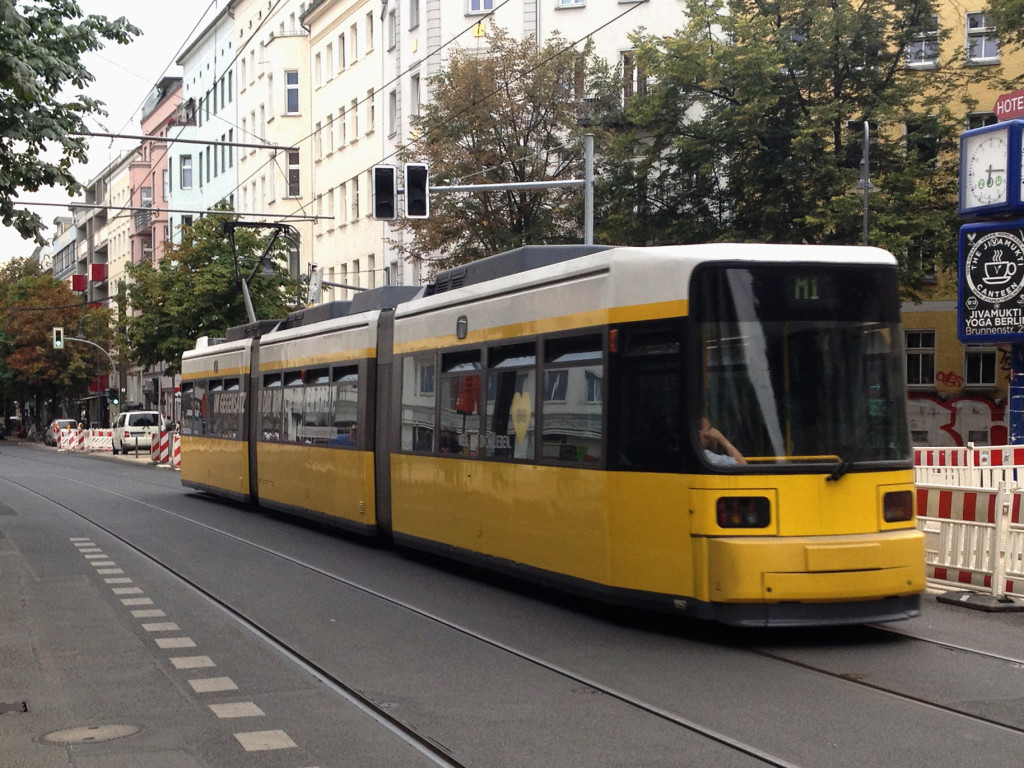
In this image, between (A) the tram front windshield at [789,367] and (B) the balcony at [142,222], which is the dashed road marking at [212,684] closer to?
(A) the tram front windshield at [789,367]

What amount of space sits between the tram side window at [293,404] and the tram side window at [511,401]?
727 centimetres

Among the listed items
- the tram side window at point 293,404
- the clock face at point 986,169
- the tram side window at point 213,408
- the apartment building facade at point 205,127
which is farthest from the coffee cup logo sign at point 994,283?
the apartment building facade at point 205,127

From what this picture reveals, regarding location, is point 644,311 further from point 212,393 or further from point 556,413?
point 212,393

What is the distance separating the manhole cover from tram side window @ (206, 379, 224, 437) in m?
17.3

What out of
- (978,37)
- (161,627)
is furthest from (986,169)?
(978,37)

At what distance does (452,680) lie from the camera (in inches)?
343

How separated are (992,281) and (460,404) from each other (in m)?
12.3

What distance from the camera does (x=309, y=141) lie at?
69938 millimetres

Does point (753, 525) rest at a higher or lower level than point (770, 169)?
lower

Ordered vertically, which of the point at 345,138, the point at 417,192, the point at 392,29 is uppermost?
the point at 392,29

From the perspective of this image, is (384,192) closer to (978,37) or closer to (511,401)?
(511,401)

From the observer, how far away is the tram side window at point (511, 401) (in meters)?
12.1

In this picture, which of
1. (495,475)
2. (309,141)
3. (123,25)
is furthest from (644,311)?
(309,141)

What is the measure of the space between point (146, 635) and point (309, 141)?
61.0 m
